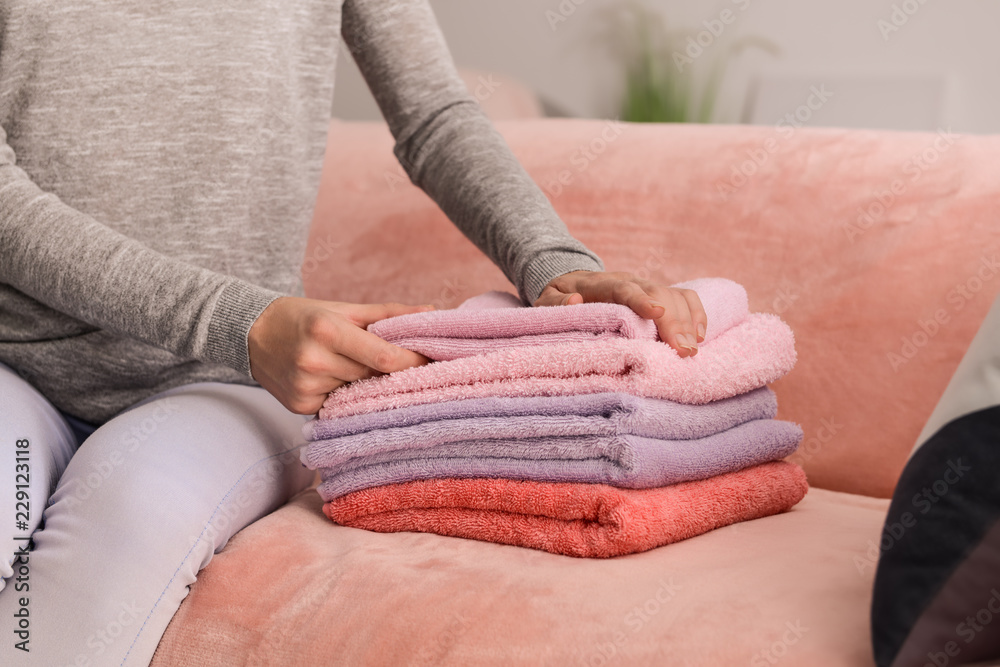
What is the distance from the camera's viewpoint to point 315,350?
2.04ft

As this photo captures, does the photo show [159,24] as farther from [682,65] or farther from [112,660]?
[682,65]

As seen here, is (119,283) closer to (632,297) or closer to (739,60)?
(632,297)

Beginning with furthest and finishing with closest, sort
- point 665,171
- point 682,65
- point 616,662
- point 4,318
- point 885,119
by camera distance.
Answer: point 682,65
point 885,119
point 665,171
point 4,318
point 616,662

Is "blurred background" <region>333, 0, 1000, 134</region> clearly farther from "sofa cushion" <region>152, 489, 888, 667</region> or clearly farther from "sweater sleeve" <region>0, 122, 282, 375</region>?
"sweater sleeve" <region>0, 122, 282, 375</region>

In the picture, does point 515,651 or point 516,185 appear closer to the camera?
point 515,651

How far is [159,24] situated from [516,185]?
417 mm

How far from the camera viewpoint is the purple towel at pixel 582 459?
0.57 meters

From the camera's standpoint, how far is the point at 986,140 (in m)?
0.91

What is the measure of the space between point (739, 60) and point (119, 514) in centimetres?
132

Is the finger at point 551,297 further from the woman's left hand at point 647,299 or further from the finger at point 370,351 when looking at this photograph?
the finger at point 370,351

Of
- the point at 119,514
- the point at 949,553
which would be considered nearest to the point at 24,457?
the point at 119,514

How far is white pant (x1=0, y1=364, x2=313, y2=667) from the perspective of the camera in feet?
1.91

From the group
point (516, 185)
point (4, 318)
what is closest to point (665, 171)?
point (516, 185)

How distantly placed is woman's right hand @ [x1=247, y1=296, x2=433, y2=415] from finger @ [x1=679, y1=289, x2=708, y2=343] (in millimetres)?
228
